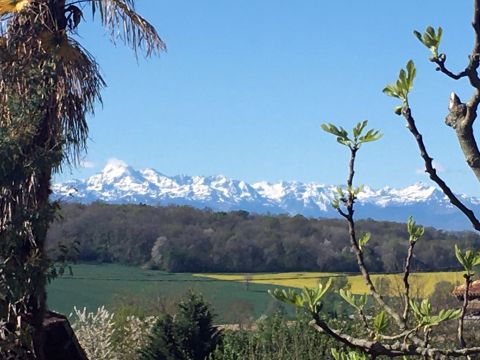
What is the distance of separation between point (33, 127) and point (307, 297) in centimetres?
677

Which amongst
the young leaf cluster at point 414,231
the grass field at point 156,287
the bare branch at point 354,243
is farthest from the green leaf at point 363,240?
the grass field at point 156,287

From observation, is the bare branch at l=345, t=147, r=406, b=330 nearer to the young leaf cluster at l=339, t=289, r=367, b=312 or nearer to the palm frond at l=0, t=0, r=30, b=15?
the young leaf cluster at l=339, t=289, r=367, b=312

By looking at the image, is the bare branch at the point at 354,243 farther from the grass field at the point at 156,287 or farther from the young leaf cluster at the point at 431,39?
the grass field at the point at 156,287

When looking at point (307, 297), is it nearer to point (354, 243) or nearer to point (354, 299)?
point (354, 299)

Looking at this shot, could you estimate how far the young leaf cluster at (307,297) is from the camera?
2.16m

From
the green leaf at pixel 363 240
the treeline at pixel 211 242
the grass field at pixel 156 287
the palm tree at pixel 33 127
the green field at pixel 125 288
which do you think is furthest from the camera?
the treeline at pixel 211 242

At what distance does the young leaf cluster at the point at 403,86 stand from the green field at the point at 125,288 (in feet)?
79.7

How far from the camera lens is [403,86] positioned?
2.25 m

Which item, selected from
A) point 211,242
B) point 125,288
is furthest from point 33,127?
point 211,242

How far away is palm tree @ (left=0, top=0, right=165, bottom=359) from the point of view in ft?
26.9

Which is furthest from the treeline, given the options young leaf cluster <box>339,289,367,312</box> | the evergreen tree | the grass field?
young leaf cluster <box>339,289,367,312</box>

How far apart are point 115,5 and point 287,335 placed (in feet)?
15.0

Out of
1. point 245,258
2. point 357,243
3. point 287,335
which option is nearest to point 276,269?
point 245,258

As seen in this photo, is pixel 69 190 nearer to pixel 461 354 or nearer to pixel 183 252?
pixel 461 354
